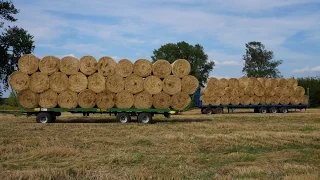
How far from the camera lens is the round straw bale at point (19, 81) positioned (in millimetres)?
20391

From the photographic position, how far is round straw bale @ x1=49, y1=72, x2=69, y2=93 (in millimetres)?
20656

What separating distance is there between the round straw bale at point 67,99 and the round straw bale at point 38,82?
0.89 metres

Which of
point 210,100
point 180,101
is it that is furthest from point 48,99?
point 210,100

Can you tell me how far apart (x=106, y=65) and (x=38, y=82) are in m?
3.40

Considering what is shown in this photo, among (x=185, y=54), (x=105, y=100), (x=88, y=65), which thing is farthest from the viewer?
(x=185, y=54)

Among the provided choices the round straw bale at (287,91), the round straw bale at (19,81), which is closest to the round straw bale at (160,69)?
the round straw bale at (19,81)

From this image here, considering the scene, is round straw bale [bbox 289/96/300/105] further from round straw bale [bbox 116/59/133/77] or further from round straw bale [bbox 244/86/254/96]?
round straw bale [bbox 116/59/133/77]

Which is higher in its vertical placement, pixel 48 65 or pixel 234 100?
pixel 48 65

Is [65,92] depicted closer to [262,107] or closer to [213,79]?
[213,79]

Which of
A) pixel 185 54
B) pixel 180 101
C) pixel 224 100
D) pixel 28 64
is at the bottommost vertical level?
pixel 180 101

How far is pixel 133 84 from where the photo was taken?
21.4 m

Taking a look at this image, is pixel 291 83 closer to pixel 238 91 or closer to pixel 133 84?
pixel 238 91

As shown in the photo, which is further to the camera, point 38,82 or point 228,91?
point 228,91

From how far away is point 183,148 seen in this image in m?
10.9
